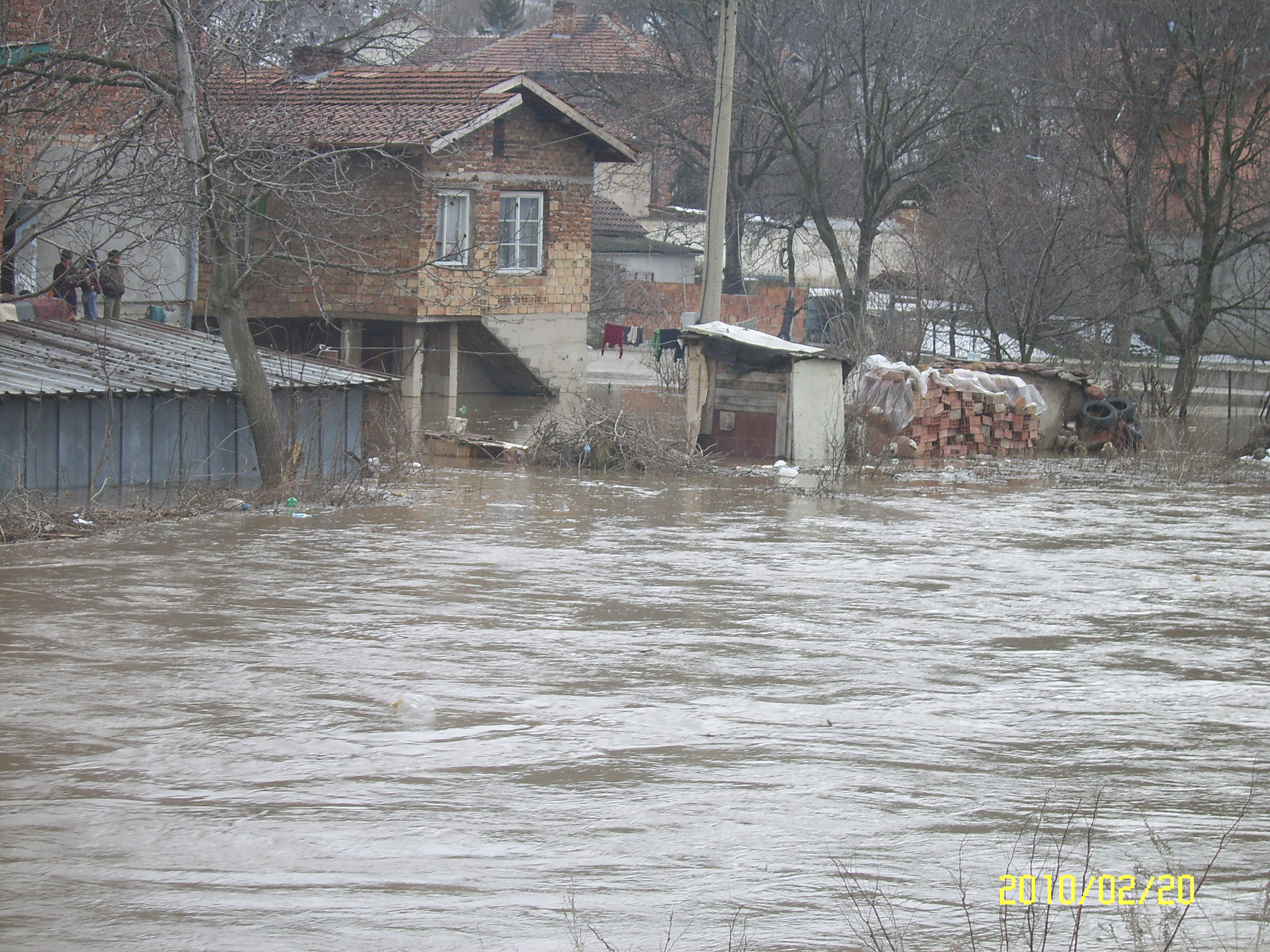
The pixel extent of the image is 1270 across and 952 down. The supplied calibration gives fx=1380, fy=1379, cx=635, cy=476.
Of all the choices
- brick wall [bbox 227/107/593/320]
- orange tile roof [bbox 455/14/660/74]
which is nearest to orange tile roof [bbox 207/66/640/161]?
brick wall [bbox 227/107/593/320]

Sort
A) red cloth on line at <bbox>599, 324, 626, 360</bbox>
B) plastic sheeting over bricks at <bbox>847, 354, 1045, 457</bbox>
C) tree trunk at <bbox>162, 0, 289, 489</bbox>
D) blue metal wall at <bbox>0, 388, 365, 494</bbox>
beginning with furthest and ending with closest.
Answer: red cloth on line at <bbox>599, 324, 626, 360</bbox>
plastic sheeting over bricks at <bbox>847, 354, 1045, 457</bbox>
blue metal wall at <bbox>0, 388, 365, 494</bbox>
tree trunk at <bbox>162, 0, 289, 489</bbox>

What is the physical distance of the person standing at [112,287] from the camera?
56.6 feet

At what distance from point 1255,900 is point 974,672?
3229 millimetres

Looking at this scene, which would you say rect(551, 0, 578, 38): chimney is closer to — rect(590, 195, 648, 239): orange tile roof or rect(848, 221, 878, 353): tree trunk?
rect(590, 195, 648, 239): orange tile roof

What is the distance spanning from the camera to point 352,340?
27.0 meters

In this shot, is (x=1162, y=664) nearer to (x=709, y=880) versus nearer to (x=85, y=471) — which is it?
(x=709, y=880)

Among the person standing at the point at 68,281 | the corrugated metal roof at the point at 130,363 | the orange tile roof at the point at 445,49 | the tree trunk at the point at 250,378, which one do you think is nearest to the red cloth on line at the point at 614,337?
the orange tile roof at the point at 445,49

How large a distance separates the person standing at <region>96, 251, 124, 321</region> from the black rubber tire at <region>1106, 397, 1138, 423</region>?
14699 mm

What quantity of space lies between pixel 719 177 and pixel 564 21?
30.7 meters

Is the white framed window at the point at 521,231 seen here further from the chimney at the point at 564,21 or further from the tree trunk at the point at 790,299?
the chimney at the point at 564,21

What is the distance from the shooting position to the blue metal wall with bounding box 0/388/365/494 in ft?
41.4

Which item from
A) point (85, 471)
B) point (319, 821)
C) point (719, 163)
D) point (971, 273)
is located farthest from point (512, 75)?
point (319, 821)

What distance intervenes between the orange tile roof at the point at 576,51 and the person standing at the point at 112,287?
1984 cm

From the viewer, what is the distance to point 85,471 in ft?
43.7
